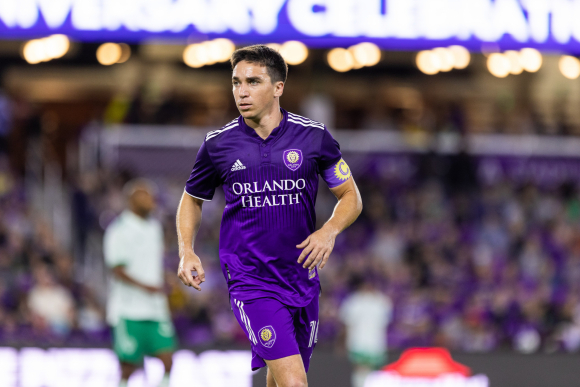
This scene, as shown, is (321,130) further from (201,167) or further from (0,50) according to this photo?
(0,50)

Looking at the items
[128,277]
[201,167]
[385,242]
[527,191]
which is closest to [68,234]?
[385,242]

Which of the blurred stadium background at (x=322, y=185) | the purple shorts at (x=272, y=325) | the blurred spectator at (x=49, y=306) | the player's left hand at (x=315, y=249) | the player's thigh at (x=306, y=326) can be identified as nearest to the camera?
the player's left hand at (x=315, y=249)

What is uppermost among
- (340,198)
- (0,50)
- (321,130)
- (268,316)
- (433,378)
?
(0,50)

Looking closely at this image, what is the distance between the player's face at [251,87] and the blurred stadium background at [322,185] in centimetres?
455

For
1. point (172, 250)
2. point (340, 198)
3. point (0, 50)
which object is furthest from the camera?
point (0, 50)

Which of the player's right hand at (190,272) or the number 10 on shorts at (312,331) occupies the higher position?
the player's right hand at (190,272)

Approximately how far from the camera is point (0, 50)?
65.5ft

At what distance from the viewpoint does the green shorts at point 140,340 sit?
7441mm

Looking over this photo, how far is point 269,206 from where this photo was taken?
445cm

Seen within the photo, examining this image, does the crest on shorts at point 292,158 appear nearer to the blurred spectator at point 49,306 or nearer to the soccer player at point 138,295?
the soccer player at point 138,295

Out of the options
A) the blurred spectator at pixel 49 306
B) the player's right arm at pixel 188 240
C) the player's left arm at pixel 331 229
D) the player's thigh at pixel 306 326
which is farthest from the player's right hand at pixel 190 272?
the blurred spectator at pixel 49 306

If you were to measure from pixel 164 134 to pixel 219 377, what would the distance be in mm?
6716

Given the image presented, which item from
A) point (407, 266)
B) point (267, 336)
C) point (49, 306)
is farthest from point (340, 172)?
point (407, 266)

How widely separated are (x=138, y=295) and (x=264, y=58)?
3746 mm
